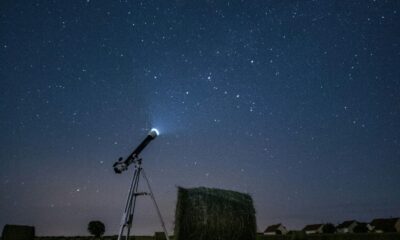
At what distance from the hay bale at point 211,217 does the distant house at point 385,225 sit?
54.5 meters

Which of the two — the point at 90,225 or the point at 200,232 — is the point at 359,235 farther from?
the point at 90,225

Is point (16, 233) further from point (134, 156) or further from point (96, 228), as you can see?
point (96, 228)

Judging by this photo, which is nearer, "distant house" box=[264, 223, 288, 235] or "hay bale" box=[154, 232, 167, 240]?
"hay bale" box=[154, 232, 167, 240]

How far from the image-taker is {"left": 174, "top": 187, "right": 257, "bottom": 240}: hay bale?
6.73 m

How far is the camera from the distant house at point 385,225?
53047 millimetres

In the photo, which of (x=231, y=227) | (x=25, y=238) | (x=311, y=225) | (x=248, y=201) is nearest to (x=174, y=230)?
(x=231, y=227)

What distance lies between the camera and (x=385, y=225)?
5484 cm

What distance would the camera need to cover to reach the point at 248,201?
736cm

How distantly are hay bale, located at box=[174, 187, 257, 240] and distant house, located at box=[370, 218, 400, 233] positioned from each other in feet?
179

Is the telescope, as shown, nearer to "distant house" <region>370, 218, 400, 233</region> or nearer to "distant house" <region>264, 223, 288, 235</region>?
"distant house" <region>370, 218, 400, 233</region>

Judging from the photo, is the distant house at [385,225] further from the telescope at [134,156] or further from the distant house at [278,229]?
the telescope at [134,156]

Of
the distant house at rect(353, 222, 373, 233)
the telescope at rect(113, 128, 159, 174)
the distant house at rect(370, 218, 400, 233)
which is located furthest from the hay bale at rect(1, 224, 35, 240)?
the distant house at rect(370, 218, 400, 233)

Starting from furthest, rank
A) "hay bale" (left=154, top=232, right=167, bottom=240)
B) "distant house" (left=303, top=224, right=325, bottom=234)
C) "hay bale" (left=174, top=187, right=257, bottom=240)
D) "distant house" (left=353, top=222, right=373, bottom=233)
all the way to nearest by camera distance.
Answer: "distant house" (left=303, top=224, right=325, bottom=234) < "distant house" (left=353, top=222, right=373, bottom=233) < "hay bale" (left=154, top=232, right=167, bottom=240) < "hay bale" (left=174, top=187, right=257, bottom=240)

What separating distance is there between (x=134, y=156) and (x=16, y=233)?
2014mm
